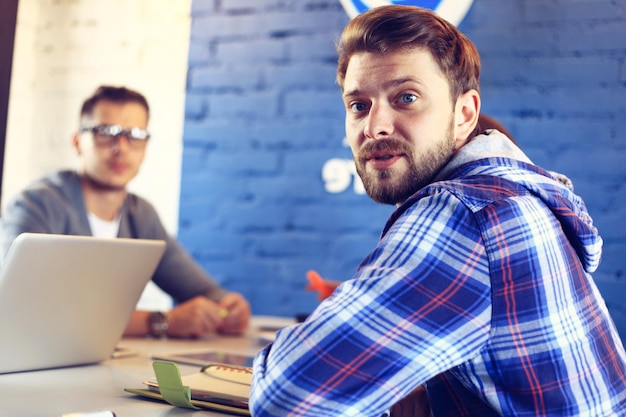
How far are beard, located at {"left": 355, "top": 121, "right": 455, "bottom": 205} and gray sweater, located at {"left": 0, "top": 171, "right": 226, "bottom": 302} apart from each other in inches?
44.3

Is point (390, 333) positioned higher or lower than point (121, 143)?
lower

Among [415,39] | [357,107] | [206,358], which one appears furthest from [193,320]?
[415,39]

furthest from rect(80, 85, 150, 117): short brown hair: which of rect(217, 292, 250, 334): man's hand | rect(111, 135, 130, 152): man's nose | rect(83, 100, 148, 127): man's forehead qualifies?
rect(217, 292, 250, 334): man's hand

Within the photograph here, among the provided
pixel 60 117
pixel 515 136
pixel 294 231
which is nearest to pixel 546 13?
pixel 515 136

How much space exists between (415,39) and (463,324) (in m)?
0.50

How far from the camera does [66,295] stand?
1.30 m

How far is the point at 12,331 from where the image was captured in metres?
1.25

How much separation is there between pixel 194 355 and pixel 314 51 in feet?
4.08

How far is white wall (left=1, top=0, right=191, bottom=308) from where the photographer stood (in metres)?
2.70

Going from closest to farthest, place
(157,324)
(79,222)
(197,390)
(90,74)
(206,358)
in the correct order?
(197,390) < (206,358) < (157,324) < (79,222) < (90,74)

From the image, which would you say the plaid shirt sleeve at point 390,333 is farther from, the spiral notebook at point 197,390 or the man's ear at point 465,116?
the man's ear at point 465,116

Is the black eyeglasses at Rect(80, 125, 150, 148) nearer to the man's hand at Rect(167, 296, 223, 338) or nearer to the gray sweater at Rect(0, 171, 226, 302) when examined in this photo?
the gray sweater at Rect(0, 171, 226, 302)

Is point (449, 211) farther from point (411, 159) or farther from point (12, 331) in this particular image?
point (12, 331)

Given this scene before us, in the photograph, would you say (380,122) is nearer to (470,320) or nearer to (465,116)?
(465,116)
